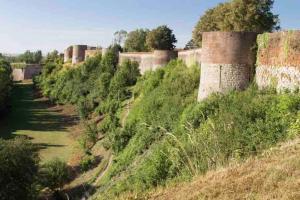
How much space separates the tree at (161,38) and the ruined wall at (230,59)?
2989 centimetres

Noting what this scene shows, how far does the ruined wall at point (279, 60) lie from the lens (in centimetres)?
1764

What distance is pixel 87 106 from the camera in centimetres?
4338

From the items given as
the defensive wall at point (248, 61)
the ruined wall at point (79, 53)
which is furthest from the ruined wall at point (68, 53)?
the defensive wall at point (248, 61)

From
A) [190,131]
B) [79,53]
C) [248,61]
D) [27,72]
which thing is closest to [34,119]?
[79,53]

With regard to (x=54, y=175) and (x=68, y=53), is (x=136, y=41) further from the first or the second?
(x=54, y=175)

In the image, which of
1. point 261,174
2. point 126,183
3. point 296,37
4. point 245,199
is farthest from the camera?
point 126,183

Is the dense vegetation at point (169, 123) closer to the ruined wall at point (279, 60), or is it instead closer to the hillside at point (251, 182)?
the ruined wall at point (279, 60)

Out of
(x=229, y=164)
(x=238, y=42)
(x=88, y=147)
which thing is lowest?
(x=88, y=147)

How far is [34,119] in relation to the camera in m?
47.8

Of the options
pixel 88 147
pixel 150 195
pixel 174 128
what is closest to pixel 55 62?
pixel 88 147

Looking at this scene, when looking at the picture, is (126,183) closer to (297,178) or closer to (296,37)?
(296,37)

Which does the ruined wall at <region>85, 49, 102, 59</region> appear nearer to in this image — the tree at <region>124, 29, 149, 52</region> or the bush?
the tree at <region>124, 29, 149, 52</region>

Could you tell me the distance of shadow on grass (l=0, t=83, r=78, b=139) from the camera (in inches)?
1687

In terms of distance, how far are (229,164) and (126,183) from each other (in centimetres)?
896
